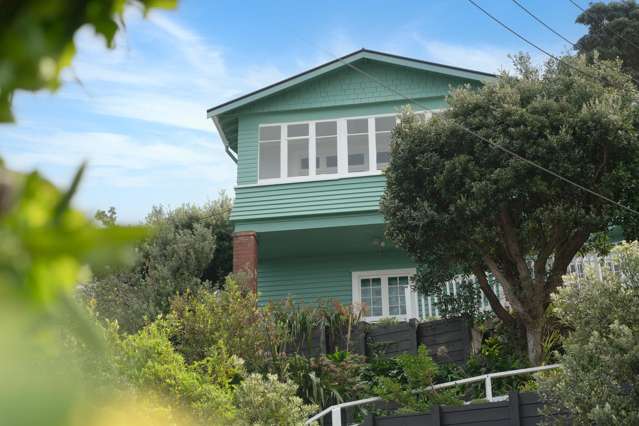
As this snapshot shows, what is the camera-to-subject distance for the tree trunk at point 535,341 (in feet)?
47.0

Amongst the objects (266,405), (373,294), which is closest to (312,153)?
(373,294)

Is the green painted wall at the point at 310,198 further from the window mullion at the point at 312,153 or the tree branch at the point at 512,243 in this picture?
the tree branch at the point at 512,243

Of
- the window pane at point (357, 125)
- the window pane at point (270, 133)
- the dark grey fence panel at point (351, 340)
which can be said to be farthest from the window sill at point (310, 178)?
the dark grey fence panel at point (351, 340)

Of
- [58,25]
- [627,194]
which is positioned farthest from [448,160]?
[58,25]

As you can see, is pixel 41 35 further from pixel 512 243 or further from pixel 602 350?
pixel 512 243

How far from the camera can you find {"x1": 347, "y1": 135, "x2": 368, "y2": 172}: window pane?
69.7ft

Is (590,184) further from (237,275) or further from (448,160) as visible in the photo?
(237,275)

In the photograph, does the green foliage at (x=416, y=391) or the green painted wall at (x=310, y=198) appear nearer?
the green foliage at (x=416, y=391)

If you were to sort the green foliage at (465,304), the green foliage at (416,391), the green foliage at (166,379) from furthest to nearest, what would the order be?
the green foliage at (465,304)
the green foliage at (416,391)
the green foliage at (166,379)

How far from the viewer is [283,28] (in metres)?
11.6

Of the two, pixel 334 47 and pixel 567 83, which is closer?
pixel 567 83

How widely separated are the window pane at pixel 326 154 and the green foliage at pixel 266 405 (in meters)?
11.3

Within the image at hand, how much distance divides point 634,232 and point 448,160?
140 inches

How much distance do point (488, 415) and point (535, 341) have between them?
3754 millimetres
